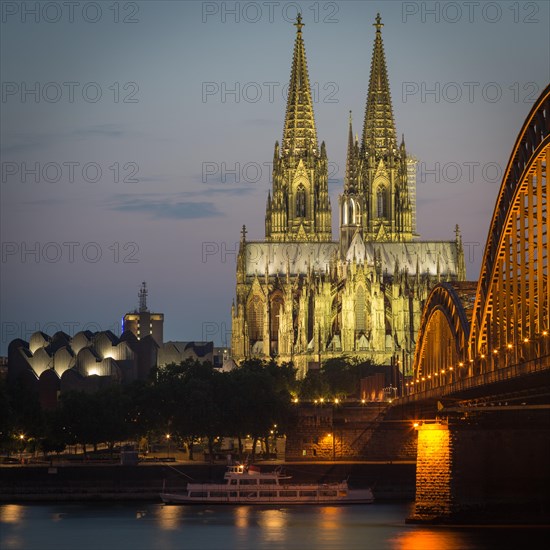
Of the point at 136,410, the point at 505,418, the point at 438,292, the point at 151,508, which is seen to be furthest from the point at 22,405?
the point at 505,418

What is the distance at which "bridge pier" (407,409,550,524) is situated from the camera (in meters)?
85.5

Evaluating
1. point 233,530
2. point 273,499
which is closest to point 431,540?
point 233,530

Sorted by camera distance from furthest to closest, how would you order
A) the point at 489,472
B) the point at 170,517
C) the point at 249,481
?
1. the point at 249,481
2. the point at 170,517
3. the point at 489,472

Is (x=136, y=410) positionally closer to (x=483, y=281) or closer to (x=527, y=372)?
(x=483, y=281)

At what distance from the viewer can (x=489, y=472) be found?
8550 cm

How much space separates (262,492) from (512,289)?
37023 mm

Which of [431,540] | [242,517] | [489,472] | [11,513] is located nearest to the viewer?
[431,540]

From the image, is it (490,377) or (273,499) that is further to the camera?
(273,499)

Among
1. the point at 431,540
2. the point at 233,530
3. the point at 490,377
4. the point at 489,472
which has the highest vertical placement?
the point at 490,377

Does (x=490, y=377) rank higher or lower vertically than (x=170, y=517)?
higher

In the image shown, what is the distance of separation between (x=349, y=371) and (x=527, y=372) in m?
126

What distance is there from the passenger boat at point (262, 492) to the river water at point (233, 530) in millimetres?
1608

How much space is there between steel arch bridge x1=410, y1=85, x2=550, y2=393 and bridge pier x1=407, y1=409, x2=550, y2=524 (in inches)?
104

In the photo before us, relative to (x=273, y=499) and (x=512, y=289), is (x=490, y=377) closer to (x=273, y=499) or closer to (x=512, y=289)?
(x=512, y=289)
